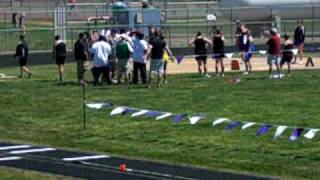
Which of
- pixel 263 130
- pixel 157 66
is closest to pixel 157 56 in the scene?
pixel 157 66

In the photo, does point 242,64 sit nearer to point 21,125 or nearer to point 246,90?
point 246,90

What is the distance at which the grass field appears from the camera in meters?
17.9

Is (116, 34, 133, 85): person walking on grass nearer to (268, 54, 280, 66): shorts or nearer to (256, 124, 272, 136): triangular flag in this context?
(268, 54, 280, 66): shorts

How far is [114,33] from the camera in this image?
115 ft

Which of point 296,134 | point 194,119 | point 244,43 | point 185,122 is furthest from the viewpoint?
point 244,43

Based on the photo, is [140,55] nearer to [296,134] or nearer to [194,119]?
[194,119]

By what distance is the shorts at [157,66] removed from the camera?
30.4m

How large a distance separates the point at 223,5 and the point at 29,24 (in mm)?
15230

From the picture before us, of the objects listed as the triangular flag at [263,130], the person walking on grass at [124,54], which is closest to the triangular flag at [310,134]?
the triangular flag at [263,130]

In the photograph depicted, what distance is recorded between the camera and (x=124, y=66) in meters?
31.5

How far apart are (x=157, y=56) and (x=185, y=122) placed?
7917 mm

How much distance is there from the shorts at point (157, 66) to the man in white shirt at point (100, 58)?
154cm

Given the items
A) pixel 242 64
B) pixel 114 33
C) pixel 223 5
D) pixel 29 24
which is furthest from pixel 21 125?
pixel 29 24

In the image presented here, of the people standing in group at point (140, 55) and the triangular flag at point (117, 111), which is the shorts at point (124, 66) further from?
the triangular flag at point (117, 111)
